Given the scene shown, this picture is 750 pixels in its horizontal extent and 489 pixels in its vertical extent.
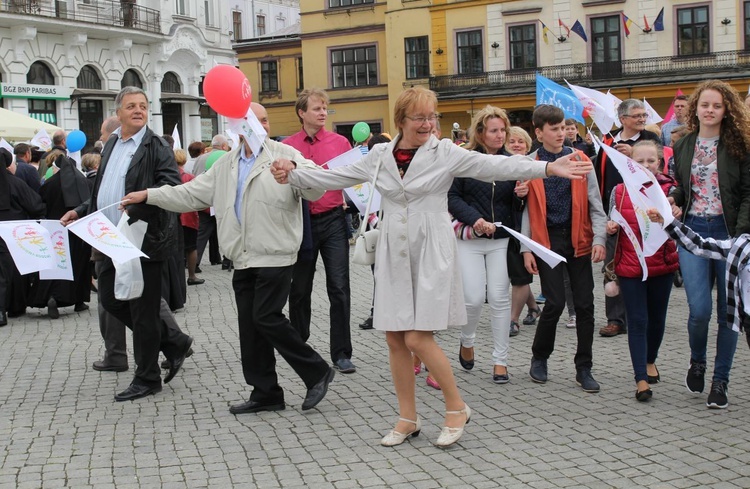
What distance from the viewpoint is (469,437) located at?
5645 millimetres

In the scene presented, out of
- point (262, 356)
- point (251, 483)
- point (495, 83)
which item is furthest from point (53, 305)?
point (495, 83)

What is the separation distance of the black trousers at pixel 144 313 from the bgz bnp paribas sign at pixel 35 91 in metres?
31.6

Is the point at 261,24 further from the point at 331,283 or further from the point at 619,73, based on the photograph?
the point at 331,283

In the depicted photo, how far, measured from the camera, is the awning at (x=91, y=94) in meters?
39.2

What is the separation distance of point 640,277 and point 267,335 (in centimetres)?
254

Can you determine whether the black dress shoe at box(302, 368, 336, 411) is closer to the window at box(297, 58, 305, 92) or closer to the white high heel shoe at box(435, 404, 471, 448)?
the white high heel shoe at box(435, 404, 471, 448)

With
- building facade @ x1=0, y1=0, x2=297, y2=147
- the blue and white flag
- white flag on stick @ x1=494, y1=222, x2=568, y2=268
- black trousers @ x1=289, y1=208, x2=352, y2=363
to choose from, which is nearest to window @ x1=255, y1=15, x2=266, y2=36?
building facade @ x1=0, y1=0, x2=297, y2=147

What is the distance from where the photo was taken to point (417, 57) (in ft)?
144

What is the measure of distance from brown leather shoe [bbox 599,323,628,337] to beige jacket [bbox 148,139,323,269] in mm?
3616

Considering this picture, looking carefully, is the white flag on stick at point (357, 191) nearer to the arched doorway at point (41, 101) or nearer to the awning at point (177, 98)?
the arched doorway at point (41, 101)

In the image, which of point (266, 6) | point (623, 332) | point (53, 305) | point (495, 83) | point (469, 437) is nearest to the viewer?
point (469, 437)

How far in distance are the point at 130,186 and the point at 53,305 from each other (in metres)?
4.86

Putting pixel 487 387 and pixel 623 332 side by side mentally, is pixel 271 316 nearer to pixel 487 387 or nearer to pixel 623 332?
pixel 487 387

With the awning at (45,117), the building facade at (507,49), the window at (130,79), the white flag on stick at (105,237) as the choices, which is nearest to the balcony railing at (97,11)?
the window at (130,79)
